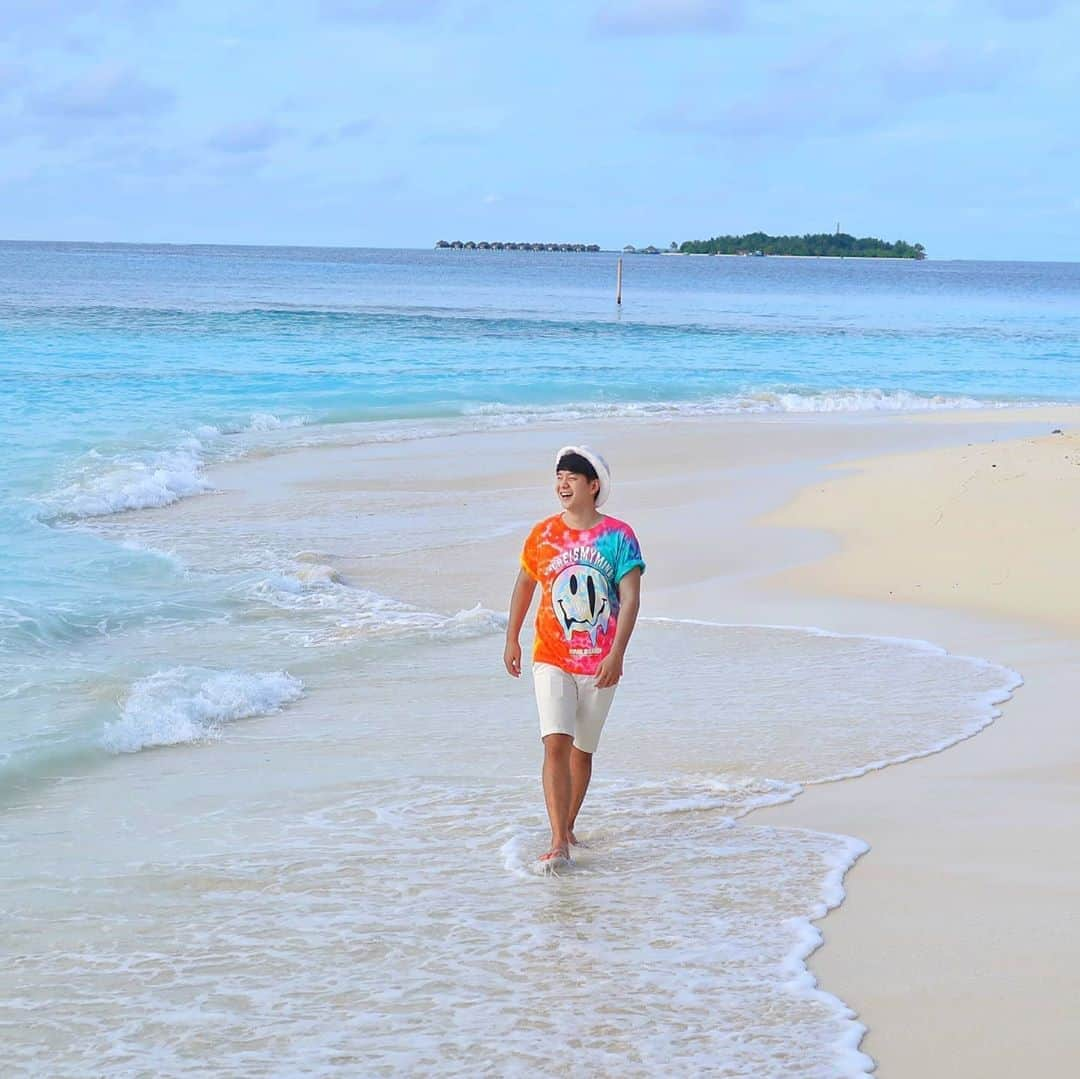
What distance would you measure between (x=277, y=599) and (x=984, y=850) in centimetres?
572

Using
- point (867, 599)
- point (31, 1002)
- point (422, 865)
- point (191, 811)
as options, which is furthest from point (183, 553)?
point (31, 1002)

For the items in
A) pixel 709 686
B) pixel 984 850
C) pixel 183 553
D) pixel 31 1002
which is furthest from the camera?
pixel 183 553

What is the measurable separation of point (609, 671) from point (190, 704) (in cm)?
285

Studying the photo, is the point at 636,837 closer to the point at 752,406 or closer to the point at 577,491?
the point at 577,491

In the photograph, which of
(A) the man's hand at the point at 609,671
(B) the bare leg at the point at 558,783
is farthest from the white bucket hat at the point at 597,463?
(B) the bare leg at the point at 558,783

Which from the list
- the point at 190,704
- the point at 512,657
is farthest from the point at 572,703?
the point at 190,704

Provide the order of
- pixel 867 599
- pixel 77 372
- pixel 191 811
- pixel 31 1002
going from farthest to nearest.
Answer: pixel 77 372 < pixel 867 599 < pixel 191 811 < pixel 31 1002

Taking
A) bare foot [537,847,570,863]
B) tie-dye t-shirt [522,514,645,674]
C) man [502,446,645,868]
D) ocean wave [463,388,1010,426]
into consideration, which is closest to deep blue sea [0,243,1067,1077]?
bare foot [537,847,570,863]

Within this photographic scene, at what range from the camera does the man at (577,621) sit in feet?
16.5

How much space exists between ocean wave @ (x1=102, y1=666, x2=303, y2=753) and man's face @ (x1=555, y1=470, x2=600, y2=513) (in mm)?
2610

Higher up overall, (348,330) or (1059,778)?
(348,330)

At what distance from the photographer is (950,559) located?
1036 cm

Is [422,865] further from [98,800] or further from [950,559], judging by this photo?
[950,559]

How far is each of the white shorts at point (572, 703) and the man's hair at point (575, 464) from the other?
69cm
